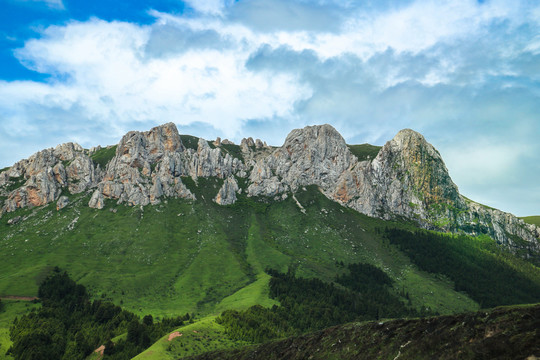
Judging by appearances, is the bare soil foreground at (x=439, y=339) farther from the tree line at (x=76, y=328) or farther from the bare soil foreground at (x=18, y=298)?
the bare soil foreground at (x=18, y=298)

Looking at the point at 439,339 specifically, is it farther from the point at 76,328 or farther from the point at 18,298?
the point at 18,298

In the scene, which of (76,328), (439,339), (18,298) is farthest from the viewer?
(18,298)

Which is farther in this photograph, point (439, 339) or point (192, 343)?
point (192, 343)

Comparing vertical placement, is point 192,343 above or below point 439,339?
below

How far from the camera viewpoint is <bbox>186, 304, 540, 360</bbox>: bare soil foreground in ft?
80.0

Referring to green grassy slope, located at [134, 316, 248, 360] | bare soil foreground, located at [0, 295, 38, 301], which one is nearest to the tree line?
bare soil foreground, located at [0, 295, 38, 301]

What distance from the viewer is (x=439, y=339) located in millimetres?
30047

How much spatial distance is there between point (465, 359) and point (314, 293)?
174438 millimetres

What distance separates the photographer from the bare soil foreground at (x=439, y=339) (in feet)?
80.0

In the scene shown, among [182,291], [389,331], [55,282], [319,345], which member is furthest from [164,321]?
[389,331]

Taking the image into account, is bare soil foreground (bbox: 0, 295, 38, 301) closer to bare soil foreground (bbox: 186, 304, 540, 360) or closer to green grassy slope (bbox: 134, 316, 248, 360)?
green grassy slope (bbox: 134, 316, 248, 360)

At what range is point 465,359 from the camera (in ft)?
84.1

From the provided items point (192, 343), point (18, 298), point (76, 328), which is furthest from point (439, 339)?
point (18, 298)

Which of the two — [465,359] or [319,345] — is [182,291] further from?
[465,359]
